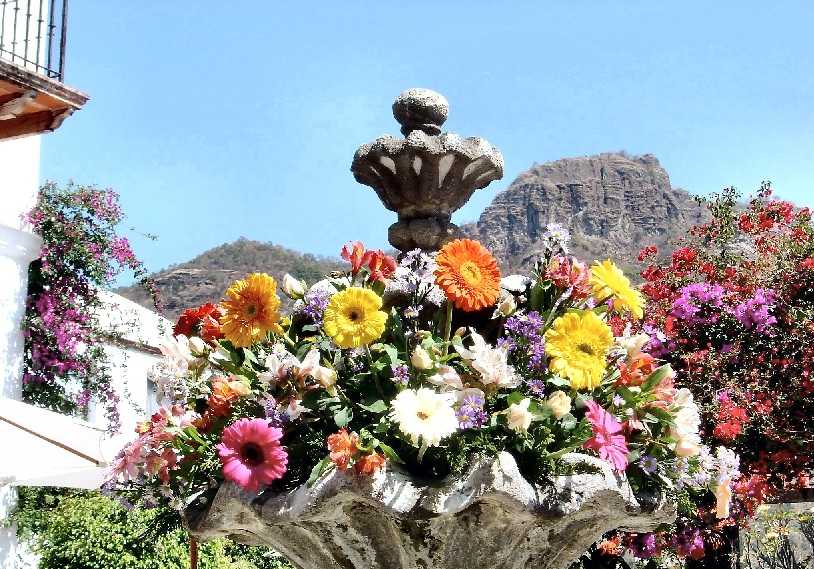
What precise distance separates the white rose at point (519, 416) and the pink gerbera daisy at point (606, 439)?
20cm

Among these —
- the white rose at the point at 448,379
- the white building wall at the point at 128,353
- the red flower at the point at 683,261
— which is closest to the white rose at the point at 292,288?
the white rose at the point at 448,379

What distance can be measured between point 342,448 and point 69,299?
384 inches

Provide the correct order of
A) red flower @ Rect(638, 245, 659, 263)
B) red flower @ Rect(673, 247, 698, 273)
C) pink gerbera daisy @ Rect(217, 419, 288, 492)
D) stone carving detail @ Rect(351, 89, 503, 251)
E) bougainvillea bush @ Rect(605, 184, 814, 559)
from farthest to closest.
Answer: red flower @ Rect(638, 245, 659, 263) → red flower @ Rect(673, 247, 698, 273) → bougainvillea bush @ Rect(605, 184, 814, 559) → stone carving detail @ Rect(351, 89, 503, 251) → pink gerbera daisy @ Rect(217, 419, 288, 492)

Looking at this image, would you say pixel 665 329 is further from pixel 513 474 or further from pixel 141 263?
pixel 141 263

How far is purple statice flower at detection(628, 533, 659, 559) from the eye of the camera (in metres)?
7.18

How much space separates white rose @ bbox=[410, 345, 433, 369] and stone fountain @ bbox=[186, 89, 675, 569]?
0.92 feet

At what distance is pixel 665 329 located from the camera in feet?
26.6

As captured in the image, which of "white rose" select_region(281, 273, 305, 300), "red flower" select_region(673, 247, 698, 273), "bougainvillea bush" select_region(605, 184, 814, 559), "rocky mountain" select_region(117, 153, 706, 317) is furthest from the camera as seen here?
"rocky mountain" select_region(117, 153, 706, 317)

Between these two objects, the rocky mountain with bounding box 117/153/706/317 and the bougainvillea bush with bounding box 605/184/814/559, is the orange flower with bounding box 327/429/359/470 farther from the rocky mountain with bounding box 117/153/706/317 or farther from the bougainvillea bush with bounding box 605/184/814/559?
the rocky mountain with bounding box 117/153/706/317

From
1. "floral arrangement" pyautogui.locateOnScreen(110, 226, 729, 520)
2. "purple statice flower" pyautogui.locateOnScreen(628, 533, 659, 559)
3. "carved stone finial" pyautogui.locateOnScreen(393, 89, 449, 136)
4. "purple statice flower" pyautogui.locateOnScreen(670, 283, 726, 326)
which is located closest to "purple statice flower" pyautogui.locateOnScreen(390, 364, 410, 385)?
"floral arrangement" pyautogui.locateOnScreen(110, 226, 729, 520)

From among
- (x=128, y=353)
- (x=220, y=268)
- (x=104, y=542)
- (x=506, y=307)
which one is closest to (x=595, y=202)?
(x=220, y=268)

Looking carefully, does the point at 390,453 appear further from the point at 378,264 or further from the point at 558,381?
the point at 378,264

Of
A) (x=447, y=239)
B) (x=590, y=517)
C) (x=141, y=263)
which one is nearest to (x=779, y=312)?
(x=447, y=239)

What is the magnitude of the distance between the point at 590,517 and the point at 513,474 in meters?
0.42
